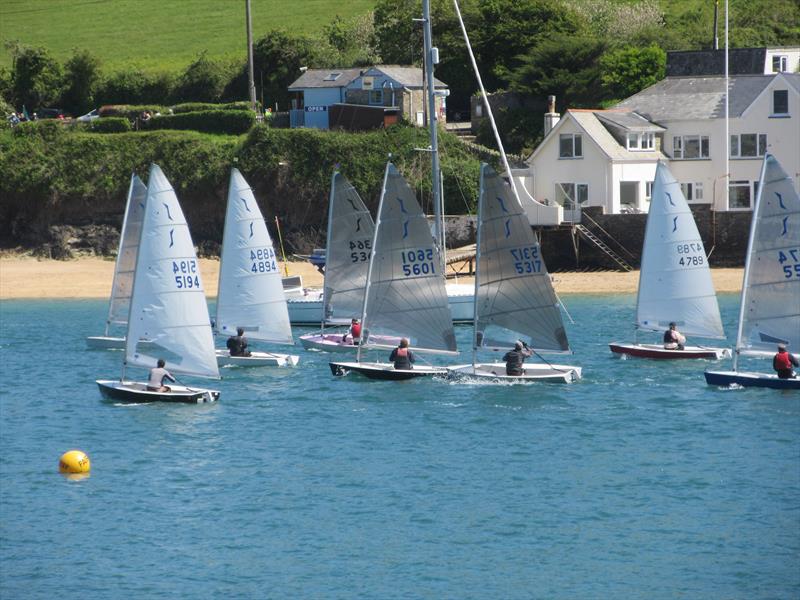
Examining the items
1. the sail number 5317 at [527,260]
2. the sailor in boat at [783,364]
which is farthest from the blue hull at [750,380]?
the sail number 5317 at [527,260]

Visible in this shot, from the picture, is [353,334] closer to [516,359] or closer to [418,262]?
[418,262]

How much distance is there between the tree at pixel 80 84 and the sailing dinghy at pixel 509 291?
204 ft

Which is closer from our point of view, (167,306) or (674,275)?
(167,306)

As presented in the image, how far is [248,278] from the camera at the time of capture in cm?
4438

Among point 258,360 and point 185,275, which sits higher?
point 185,275

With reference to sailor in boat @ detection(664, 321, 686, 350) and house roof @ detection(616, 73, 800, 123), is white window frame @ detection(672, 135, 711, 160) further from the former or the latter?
sailor in boat @ detection(664, 321, 686, 350)

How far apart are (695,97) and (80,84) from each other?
4467 centimetres

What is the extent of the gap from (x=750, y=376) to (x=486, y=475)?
10.4m

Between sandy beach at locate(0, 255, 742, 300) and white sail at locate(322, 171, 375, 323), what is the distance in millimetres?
14082

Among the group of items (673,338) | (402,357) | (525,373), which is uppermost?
(673,338)

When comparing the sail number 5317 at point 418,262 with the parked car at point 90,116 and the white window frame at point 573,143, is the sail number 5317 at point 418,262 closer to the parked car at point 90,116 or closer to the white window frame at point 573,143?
the white window frame at point 573,143

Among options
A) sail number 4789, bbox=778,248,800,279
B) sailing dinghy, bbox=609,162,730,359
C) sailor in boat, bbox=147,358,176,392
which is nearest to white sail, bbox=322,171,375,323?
sailing dinghy, bbox=609,162,730,359

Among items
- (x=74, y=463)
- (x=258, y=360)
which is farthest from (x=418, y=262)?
(x=74, y=463)

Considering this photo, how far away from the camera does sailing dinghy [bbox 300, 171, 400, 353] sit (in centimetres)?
4731
